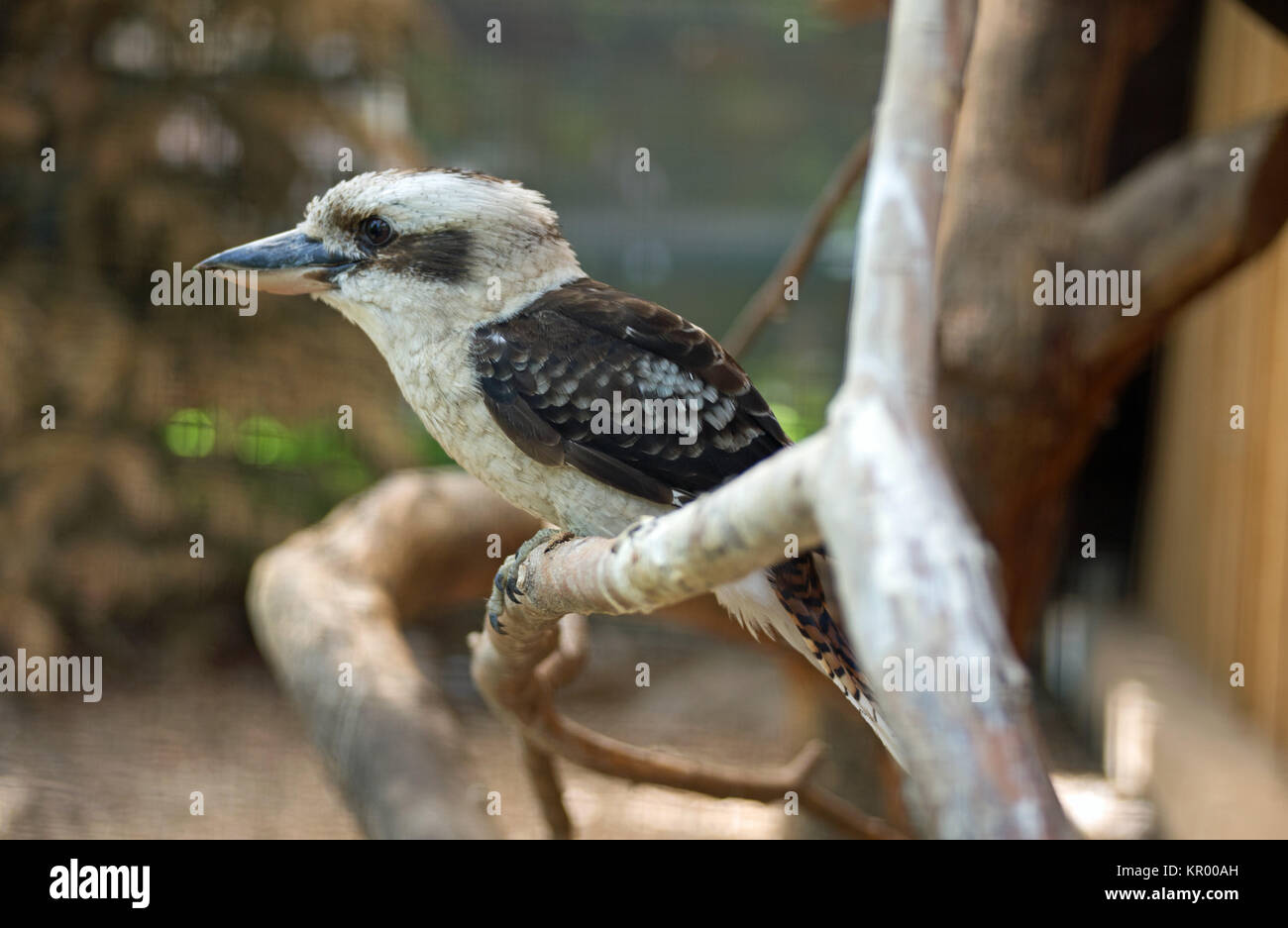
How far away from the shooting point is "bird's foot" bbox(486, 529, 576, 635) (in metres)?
0.94

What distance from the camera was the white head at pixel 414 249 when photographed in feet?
2.83

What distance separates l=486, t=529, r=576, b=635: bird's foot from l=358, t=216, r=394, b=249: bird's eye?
278mm

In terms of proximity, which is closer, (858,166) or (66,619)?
(858,166)

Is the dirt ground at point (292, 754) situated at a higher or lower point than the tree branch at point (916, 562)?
lower

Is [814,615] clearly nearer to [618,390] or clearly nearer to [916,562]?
[618,390]

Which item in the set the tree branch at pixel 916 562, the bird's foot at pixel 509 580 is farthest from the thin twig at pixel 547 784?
the tree branch at pixel 916 562

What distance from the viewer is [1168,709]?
280 centimetres

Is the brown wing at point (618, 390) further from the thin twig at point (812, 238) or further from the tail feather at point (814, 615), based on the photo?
the thin twig at point (812, 238)

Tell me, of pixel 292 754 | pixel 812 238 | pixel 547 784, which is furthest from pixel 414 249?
pixel 292 754

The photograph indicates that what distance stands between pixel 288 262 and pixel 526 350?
0.19 meters
